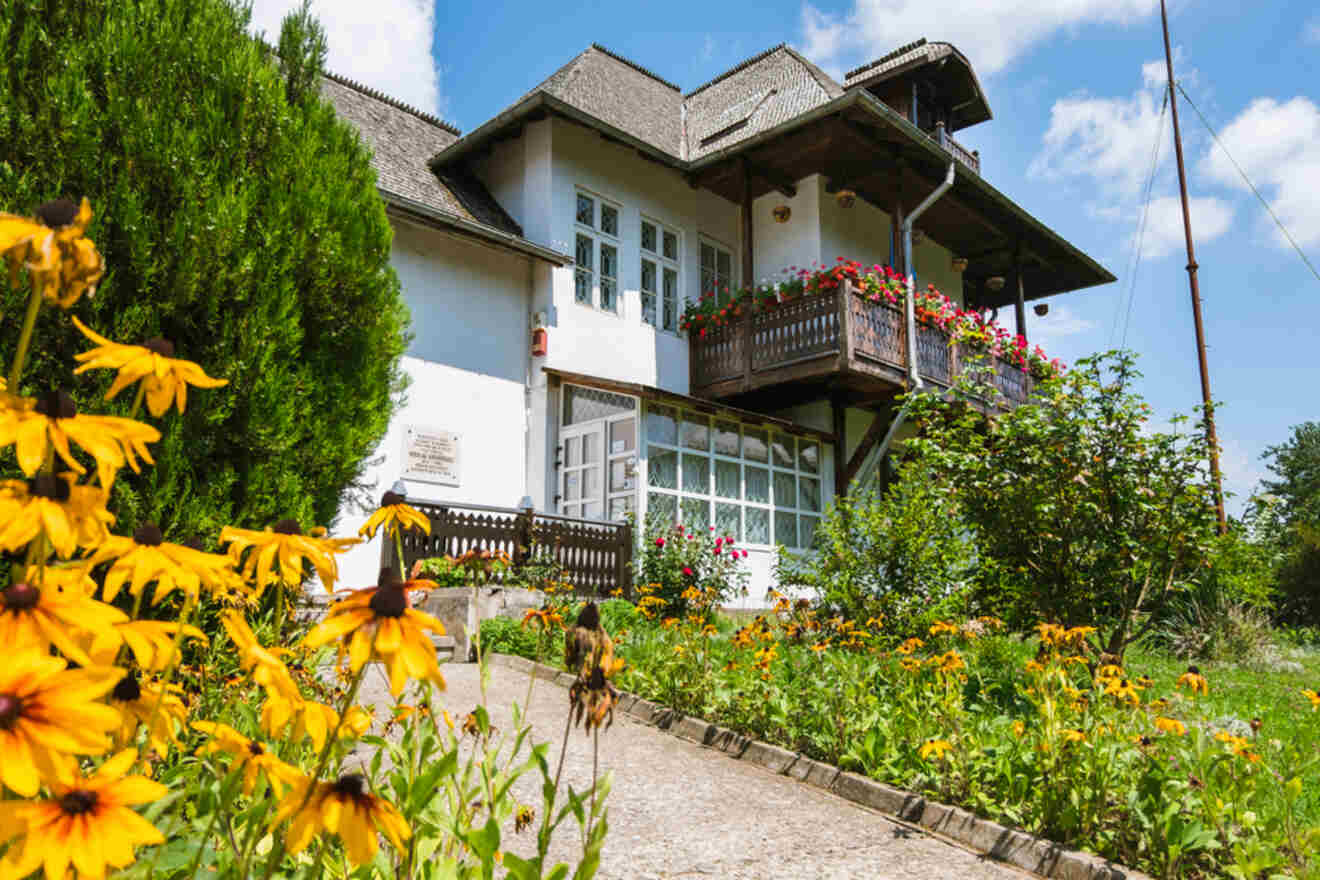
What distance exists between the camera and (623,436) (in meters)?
12.2

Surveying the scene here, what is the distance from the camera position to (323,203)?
5629 mm

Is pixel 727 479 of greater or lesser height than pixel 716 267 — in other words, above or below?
below

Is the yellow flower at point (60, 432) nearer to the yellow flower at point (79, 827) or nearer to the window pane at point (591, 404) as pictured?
the yellow flower at point (79, 827)

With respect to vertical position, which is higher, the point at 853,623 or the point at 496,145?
the point at 496,145

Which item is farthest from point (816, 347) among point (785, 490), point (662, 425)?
point (785, 490)

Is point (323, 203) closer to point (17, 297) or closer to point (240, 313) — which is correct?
point (240, 313)

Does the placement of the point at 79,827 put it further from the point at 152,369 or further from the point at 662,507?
the point at 662,507

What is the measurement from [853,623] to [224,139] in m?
5.73

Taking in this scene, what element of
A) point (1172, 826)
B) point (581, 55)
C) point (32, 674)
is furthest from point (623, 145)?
point (32, 674)

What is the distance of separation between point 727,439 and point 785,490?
59.7 inches

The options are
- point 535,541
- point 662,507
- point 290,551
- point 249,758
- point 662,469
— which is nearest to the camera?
point 249,758

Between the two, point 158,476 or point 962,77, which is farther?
point 962,77

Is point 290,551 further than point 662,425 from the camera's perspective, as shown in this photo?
No

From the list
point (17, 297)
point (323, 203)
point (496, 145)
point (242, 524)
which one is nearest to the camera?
point (17, 297)
